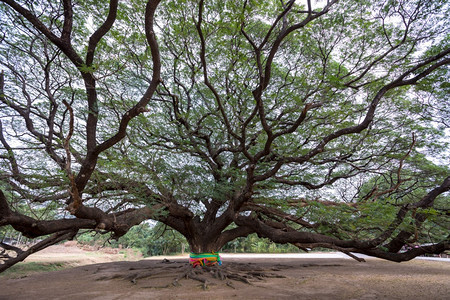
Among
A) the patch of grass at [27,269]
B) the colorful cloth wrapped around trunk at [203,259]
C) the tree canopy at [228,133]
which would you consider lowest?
the patch of grass at [27,269]

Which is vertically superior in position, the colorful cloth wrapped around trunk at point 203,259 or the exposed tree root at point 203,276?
Answer: the colorful cloth wrapped around trunk at point 203,259

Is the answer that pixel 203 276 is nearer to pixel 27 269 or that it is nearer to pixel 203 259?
pixel 203 259

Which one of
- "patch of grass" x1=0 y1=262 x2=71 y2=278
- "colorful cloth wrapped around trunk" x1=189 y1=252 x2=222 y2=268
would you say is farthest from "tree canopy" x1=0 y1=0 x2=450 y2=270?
"patch of grass" x1=0 y1=262 x2=71 y2=278

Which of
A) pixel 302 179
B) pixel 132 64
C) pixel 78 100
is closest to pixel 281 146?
pixel 302 179

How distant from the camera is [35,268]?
33.3 ft

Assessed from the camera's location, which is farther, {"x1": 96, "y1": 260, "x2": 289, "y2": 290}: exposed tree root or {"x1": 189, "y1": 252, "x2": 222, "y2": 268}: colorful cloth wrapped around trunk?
{"x1": 189, "y1": 252, "x2": 222, "y2": 268}: colorful cloth wrapped around trunk

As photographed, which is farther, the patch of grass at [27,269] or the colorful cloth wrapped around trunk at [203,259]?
the patch of grass at [27,269]

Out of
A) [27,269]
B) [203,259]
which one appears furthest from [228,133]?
[27,269]

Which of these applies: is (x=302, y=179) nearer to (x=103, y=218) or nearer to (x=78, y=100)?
(x=103, y=218)

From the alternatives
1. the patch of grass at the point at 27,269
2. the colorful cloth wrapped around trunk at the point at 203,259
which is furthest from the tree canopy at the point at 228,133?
the patch of grass at the point at 27,269

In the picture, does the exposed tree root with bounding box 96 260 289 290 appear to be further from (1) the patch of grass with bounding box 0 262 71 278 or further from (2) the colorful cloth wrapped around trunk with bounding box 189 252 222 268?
(1) the patch of grass with bounding box 0 262 71 278

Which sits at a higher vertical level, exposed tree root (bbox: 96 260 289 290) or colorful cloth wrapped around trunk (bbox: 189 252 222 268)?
colorful cloth wrapped around trunk (bbox: 189 252 222 268)

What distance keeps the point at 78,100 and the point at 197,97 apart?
10.4 ft

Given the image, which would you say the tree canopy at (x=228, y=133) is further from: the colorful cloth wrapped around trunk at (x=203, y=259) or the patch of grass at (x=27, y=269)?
the patch of grass at (x=27, y=269)
